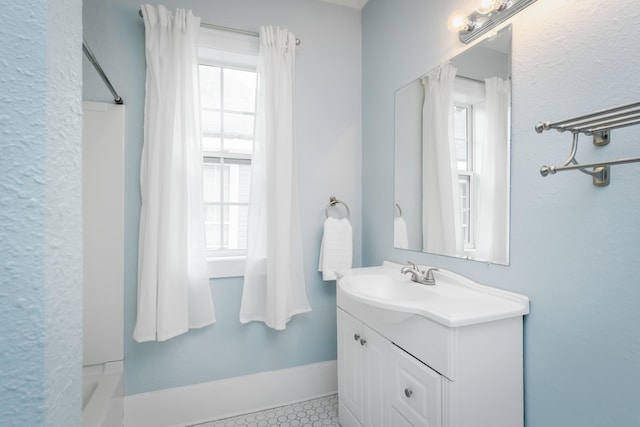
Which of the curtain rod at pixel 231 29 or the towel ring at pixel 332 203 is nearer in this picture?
the curtain rod at pixel 231 29

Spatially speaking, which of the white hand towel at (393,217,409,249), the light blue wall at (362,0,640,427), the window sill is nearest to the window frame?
the light blue wall at (362,0,640,427)

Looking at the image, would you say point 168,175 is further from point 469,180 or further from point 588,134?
point 588,134

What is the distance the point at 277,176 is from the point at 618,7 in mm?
1533

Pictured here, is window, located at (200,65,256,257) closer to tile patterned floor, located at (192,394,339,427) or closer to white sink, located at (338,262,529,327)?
white sink, located at (338,262,529,327)

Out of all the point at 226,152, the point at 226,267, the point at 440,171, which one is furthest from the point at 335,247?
the point at 226,152

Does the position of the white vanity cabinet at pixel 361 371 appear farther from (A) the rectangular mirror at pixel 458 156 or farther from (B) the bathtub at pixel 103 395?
(B) the bathtub at pixel 103 395

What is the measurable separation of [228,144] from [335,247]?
37.6 inches

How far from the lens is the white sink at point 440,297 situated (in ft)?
3.43

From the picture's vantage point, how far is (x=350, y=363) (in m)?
1.62

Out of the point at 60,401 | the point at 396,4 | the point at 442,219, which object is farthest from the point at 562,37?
the point at 60,401

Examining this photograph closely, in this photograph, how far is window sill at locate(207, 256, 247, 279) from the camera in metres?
1.90

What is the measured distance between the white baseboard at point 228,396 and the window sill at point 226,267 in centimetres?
64

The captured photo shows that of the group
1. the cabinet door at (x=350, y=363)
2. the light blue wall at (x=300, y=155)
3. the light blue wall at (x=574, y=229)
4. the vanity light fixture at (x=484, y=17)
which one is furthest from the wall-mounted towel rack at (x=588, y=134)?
the light blue wall at (x=300, y=155)

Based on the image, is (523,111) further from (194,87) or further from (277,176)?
(194,87)
